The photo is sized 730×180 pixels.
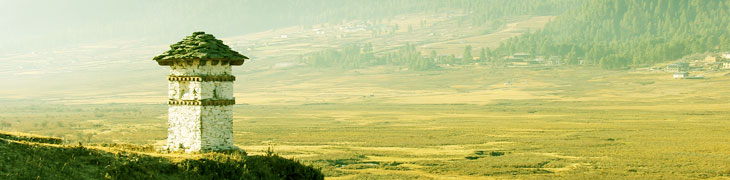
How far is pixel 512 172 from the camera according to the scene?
4422 centimetres

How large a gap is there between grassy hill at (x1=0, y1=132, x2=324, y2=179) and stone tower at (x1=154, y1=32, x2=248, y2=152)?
0.78m

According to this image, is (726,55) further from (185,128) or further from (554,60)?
(185,128)

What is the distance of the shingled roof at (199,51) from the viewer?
2264cm

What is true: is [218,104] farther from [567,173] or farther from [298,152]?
[298,152]

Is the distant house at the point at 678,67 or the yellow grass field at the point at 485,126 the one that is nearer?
the yellow grass field at the point at 485,126

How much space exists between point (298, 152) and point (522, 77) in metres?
104

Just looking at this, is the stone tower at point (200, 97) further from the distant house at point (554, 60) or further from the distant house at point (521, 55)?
the distant house at point (521, 55)

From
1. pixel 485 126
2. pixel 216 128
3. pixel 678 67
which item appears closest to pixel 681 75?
pixel 678 67

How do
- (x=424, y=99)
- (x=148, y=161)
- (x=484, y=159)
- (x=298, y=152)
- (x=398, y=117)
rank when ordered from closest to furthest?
1. (x=148, y=161)
2. (x=484, y=159)
3. (x=298, y=152)
4. (x=398, y=117)
5. (x=424, y=99)

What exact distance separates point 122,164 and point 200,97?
3333 millimetres

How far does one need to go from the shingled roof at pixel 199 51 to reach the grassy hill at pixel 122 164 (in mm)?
2485

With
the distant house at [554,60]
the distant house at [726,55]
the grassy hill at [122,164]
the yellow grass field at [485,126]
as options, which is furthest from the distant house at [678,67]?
the grassy hill at [122,164]

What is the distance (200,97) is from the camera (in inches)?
883

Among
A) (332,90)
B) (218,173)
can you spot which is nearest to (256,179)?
(218,173)
